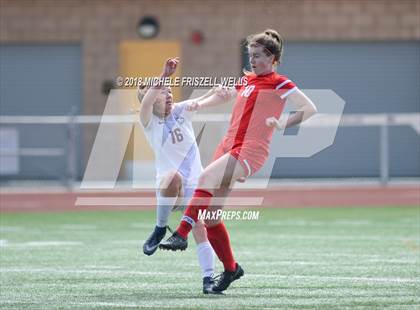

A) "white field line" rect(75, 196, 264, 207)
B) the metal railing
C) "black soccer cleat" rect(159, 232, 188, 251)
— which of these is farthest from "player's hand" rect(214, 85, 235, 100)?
the metal railing

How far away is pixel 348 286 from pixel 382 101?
1684cm

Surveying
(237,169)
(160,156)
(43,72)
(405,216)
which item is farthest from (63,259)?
(43,72)

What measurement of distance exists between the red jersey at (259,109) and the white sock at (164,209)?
879mm

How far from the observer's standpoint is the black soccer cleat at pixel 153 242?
8.95 m

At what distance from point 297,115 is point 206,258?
1.31 meters

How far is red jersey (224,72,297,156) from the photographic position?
841 centimetres

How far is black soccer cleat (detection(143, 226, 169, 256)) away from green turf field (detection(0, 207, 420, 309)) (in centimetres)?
27

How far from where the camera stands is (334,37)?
2508cm

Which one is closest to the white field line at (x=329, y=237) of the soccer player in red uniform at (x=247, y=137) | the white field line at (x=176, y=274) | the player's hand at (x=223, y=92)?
the white field line at (x=176, y=274)

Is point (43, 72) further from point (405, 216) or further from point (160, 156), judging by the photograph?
point (160, 156)

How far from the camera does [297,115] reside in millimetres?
8133

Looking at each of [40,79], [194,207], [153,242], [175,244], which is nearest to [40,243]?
[153,242]

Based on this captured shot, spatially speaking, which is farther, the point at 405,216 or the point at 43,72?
the point at 43,72

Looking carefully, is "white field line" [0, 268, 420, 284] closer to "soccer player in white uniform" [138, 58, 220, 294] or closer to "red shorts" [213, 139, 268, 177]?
"soccer player in white uniform" [138, 58, 220, 294]
